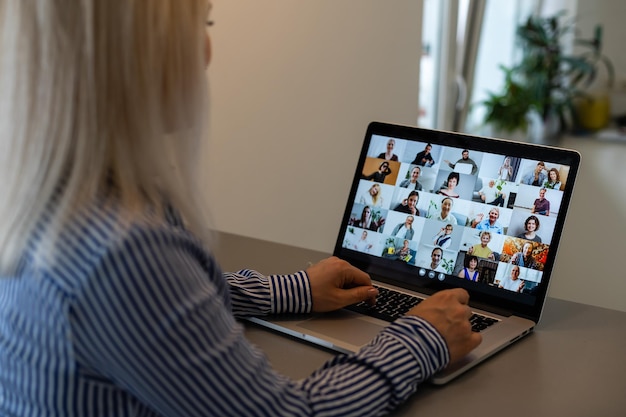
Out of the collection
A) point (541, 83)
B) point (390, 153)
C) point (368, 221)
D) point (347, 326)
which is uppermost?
point (541, 83)

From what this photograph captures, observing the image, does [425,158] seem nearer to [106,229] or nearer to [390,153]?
[390,153]

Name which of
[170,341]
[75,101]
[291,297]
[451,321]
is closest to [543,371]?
[451,321]

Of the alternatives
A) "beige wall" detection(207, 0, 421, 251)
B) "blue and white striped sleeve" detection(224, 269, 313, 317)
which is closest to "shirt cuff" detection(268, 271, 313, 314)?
"blue and white striped sleeve" detection(224, 269, 313, 317)

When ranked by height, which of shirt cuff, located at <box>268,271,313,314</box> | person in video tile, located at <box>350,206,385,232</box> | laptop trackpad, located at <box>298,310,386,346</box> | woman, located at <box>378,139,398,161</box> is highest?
woman, located at <box>378,139,398,161</box>

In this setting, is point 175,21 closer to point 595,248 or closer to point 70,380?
point 70,380

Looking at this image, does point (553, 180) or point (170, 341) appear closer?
point (170, 341)

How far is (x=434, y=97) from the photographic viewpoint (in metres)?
3.66

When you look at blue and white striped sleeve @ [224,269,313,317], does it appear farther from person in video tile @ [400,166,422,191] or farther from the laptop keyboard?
person in video tile @ [400,166,422,191]

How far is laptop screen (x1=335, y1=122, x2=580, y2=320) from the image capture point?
1.14 metres

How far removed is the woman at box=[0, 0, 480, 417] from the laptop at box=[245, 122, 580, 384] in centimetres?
37

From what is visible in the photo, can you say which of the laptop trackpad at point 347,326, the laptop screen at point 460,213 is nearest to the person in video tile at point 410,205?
the laptop screen at point 460,213

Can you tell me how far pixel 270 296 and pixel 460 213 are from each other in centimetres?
34

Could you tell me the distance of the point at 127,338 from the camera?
0.68 metres

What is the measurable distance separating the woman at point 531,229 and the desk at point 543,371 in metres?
0.14
